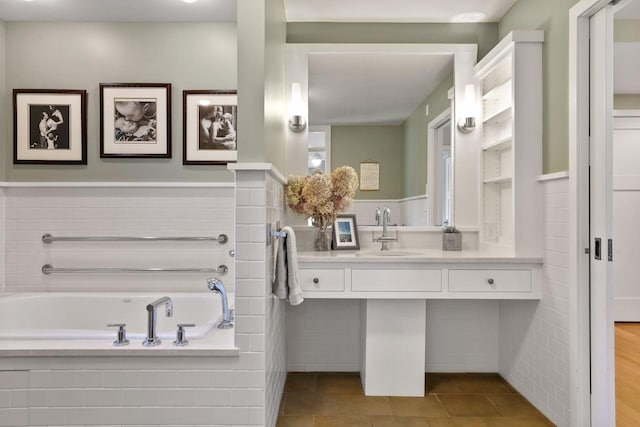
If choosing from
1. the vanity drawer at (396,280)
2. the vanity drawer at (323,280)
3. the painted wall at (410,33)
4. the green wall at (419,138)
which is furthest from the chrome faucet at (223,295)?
the painted wall at (410,33)

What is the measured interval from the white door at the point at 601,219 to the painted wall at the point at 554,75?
6.7 inches

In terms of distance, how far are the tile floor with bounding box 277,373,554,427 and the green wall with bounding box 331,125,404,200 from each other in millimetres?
1253

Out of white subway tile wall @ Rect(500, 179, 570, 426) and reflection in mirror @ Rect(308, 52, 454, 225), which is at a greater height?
reflection in mirror @ Rect(308, 52, 454, 225)

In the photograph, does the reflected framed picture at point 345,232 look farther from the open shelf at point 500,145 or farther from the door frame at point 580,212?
the door frame at point 580,212

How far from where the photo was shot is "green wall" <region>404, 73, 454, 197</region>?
2945 millimetres

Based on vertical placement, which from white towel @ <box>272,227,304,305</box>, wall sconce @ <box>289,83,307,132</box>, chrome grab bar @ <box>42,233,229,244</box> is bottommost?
white towel @ <box>272,227,304,305</box>

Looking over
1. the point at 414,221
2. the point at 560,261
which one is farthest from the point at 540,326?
the point at 414,221

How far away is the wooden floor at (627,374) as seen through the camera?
1.82 m

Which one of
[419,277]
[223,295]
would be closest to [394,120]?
[419,277]

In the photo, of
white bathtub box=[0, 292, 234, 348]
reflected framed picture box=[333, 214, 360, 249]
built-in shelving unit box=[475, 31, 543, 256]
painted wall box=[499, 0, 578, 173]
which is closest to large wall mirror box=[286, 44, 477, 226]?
reflected framed picture box=[333, 214, 360, 249]

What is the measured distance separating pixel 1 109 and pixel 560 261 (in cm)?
367

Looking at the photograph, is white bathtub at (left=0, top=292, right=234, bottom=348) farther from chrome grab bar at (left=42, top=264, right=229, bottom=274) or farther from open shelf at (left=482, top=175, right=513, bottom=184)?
open shelf at (left=482, top=175, right=513, bottom=184)

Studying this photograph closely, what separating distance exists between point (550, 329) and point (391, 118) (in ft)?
5.37

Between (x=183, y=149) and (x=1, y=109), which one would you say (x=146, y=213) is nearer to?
(x=183, y=149)
